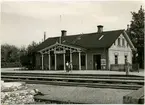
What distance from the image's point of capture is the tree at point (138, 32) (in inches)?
1485

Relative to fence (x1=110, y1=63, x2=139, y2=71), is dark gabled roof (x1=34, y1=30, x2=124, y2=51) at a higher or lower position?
higher

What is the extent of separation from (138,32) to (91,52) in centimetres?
1120

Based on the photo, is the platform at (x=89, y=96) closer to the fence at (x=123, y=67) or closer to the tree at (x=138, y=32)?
the fence at (x=123, y=67)

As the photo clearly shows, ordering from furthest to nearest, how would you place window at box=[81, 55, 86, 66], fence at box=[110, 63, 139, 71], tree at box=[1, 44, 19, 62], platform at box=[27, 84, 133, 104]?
tree at box=[1, 44, 19, 62] < window at box=[81, 55, 86, 66] < fence at box=[110, 63, 139, 71] < platform at box=[27, 84, 133, 104]

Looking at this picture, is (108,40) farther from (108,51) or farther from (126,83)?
(126,83)

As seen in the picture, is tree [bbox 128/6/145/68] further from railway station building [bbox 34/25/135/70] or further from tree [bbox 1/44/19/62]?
tree [bbox 1/44/19/62]

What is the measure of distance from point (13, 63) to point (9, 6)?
4251 centimetres

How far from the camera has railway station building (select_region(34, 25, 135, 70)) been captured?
29472 mm

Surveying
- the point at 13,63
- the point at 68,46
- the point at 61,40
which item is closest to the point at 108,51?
the point at 68,46

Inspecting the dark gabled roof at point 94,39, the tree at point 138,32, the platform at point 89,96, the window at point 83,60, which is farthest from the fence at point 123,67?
the platform at point 89,96

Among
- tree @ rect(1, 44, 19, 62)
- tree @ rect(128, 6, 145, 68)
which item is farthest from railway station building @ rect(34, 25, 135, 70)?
tree @ rect(1, 44, 19, 62)

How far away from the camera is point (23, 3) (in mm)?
9969

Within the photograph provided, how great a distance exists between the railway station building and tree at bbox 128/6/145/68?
3.61 metres

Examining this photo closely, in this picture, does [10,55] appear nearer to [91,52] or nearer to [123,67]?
[91,52]
